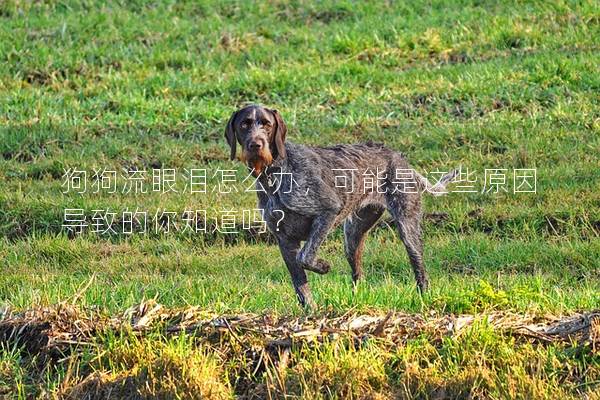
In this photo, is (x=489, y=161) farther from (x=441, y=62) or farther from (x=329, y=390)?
(x=329, y=390)

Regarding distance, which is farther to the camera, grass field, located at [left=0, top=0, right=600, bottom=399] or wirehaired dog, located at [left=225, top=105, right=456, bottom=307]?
wirehaired dog, located at [left=225, top=105, right=456, bottom=307]

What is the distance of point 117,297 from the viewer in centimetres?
935

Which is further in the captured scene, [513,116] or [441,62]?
[441,62]

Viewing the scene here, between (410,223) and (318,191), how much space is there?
120cm

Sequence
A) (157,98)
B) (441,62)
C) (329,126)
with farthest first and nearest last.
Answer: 1. (441,62)
2. (157,98)
3. (329,126)

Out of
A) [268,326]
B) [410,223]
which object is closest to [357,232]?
[410,223]

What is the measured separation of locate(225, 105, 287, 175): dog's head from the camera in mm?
9719

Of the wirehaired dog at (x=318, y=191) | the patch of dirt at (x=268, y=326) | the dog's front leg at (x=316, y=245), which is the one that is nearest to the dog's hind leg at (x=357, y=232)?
the wirehaired dog at (x=318, y=191)

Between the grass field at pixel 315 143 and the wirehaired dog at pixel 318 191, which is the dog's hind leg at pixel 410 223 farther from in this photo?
the grass field at pixel 315 143

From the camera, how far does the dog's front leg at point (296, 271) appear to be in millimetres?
9686

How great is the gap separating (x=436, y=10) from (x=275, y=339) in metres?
12.4

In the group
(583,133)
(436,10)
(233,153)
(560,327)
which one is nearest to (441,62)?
(436,10)

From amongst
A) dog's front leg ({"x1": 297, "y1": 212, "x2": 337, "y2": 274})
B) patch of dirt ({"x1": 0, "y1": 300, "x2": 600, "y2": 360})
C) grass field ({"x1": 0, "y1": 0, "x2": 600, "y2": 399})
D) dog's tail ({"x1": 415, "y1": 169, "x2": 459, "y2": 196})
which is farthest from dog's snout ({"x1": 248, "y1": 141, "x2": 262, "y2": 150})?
dog's tail ({"x1": 415, "y1": 169, "x2": 459, "y2": 196})

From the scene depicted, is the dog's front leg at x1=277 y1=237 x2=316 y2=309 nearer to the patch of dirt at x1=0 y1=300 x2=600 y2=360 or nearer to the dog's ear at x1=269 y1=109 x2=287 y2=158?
the dog's ear at x1=269 y1=109 x2=287 y2=158
